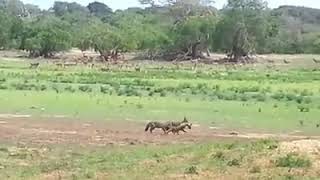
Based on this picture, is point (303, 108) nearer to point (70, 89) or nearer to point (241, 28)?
point (70, 89)

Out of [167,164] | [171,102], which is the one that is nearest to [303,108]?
[171,102]

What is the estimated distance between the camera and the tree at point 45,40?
329 ft

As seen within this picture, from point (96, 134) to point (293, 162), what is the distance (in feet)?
32.0

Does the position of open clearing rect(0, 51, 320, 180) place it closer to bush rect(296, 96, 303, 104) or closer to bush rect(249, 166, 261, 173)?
bush rect(249, 166, 261, 173)

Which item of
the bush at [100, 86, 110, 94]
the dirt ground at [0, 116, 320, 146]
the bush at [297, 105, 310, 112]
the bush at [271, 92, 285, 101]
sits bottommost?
the bush at [100, 86, 110, 94]

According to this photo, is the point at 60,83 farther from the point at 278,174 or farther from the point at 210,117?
the point at 278,174

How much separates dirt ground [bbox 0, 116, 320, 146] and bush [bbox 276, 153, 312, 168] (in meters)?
7.01

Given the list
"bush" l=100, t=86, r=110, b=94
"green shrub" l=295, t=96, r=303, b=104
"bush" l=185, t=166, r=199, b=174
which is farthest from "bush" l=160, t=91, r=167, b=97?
"bush" l=185, t=166, r=199, b=174

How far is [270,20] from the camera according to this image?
10688 centimetres

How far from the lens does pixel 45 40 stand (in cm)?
10006

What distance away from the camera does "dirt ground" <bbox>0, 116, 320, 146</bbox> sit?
23.0 meters

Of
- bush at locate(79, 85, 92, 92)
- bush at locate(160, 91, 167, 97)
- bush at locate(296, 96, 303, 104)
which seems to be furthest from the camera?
bush at locate(79, 85, 92, 92)

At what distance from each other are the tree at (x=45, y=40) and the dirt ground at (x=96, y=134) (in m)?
72.2

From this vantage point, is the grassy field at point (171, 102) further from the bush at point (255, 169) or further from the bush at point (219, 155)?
the bush at point (255, 169)
